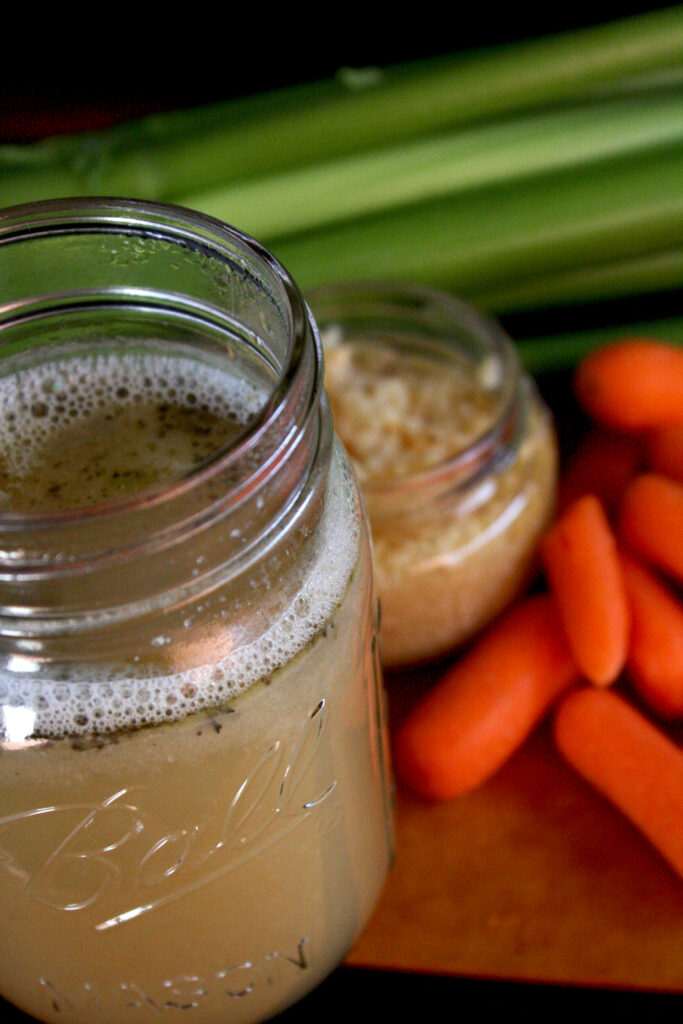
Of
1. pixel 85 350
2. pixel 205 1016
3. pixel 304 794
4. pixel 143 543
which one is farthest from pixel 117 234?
pixel 205 1016

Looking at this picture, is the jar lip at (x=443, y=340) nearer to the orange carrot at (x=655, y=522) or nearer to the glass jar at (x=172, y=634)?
the orange carrot at (x=655, y=522)

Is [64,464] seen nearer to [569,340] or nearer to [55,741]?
[55,741]

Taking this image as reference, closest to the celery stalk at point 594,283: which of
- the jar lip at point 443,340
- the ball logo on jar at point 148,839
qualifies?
the jar lip at point 443,340

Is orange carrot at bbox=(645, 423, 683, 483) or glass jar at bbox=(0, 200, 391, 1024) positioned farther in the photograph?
orange carrot at bbox=(645, 423, 683, 483)

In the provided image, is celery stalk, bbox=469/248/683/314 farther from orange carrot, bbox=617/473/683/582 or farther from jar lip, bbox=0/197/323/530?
jar lip, bbox=0/197/323/530

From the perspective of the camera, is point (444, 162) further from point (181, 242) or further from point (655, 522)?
point (181, 242)

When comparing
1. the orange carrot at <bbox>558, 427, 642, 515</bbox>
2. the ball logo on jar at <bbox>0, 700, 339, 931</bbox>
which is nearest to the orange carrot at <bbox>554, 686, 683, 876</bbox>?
the orange carrot at <bbox>558, 427, 642, 515</bbox>
